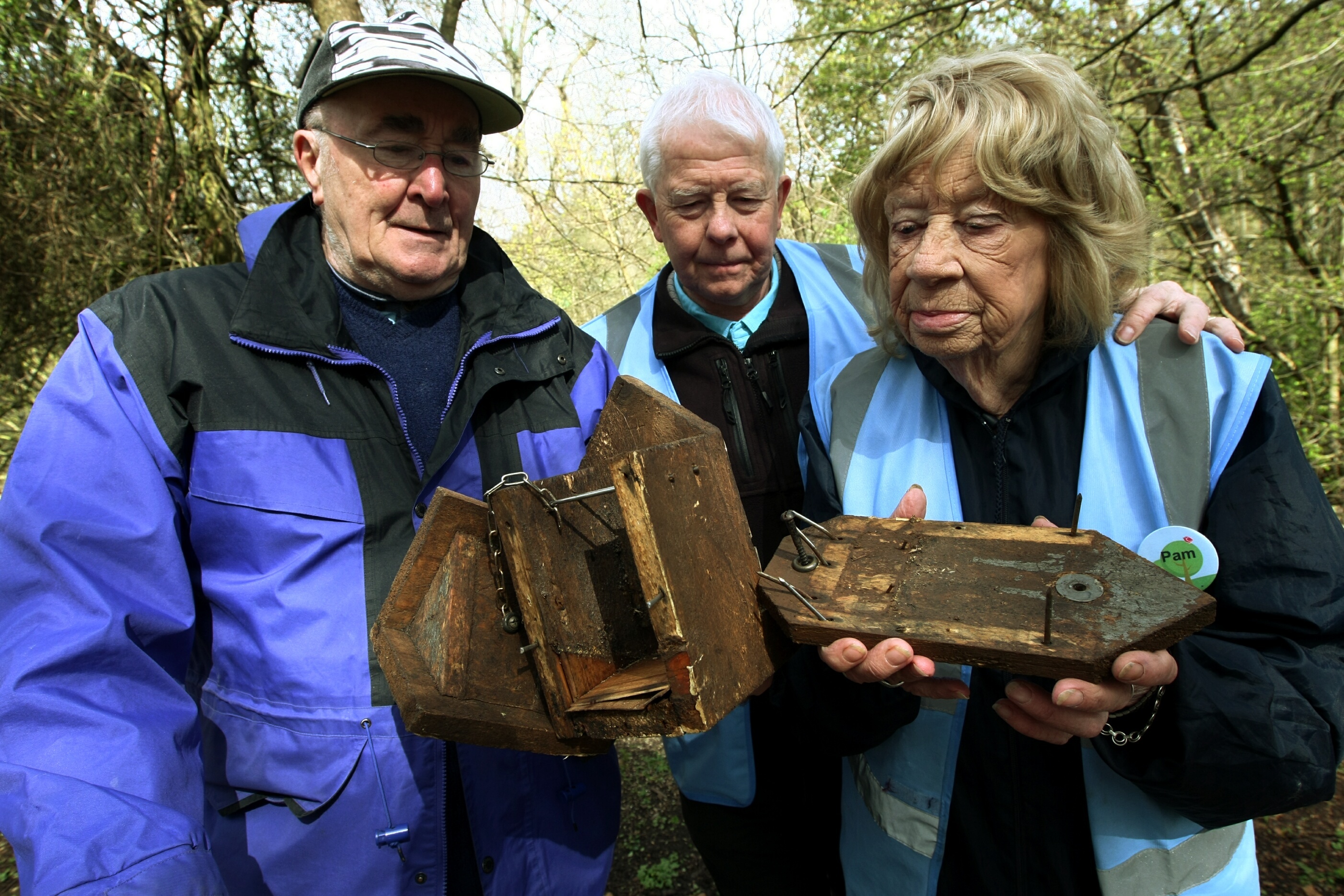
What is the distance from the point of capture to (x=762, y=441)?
97.7 inches

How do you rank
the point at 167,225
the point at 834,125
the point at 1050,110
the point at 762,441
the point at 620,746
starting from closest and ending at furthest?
the point at 1050,110 < the point at 762,441 < the point at 620,746 < the point at 167,225 < the point at 834,125

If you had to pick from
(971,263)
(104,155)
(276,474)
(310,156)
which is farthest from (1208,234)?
(104,155)

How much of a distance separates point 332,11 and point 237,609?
479 centimetres

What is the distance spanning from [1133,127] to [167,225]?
21.5 feet

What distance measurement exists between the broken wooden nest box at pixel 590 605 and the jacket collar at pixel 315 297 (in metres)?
0.56

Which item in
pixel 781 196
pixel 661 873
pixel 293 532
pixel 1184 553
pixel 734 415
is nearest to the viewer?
pixel 1184 553

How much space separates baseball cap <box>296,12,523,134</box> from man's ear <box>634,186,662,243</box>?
2.46ft

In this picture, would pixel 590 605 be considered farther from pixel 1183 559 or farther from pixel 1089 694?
pixel 1183 559

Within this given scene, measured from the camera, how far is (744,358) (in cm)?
256

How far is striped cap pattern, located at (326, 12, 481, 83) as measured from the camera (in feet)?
6.20

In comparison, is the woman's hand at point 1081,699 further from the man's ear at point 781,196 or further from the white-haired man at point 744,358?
the man's ear at point 781,196

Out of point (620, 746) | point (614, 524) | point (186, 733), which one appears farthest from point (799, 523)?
point (620, 746)

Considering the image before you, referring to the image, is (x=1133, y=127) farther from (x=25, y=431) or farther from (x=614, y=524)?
(x=25, y=431)

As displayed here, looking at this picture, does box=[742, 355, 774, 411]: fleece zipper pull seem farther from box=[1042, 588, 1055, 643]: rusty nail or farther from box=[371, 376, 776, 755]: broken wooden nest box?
box=[1042, 588, 1055, 643]: rusty nail
